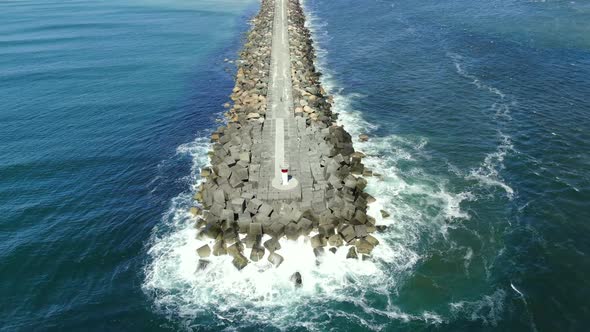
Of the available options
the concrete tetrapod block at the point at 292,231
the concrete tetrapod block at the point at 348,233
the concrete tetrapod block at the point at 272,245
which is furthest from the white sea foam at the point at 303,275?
the concrete tetrapod block at the point at 348,233

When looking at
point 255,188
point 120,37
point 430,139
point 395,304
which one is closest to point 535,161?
point 430,139

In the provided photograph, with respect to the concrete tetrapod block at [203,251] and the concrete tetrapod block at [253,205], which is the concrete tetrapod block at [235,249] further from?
the concrete tetrapod block at [253,205]

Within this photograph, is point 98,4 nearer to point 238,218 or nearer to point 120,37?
point 120,37

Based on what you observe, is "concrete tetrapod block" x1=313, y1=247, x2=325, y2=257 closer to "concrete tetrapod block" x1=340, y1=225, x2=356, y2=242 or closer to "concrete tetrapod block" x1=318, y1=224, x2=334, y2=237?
"concrete tetrapod block" x1=318, y1=224, x2=334, y2=237

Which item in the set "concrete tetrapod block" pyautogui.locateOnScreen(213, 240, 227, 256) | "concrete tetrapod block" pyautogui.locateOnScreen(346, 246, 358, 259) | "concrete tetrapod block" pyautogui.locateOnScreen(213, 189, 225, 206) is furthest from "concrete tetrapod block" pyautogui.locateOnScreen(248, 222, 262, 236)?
"concrete tetrapod block" pyautogui.locateOnScreen(346, 246, 358, 259)

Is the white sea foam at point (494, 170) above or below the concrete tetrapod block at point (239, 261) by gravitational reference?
above

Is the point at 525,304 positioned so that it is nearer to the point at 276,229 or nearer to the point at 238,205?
the point at 276,229
